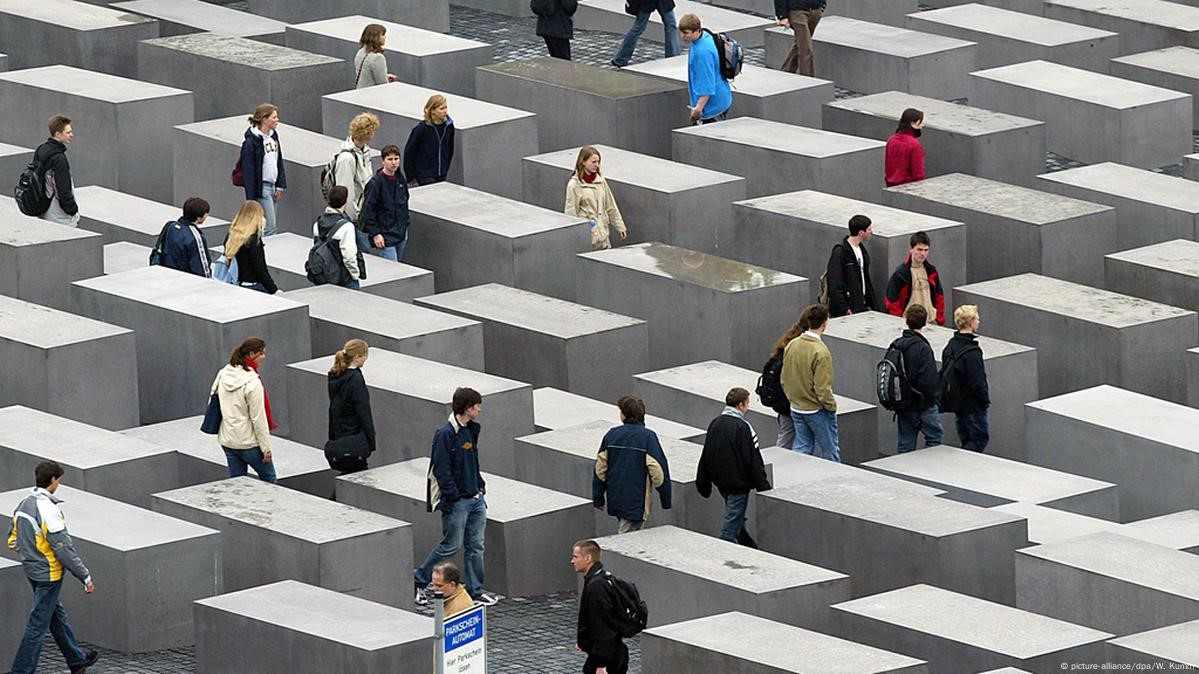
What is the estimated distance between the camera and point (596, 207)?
21.9m

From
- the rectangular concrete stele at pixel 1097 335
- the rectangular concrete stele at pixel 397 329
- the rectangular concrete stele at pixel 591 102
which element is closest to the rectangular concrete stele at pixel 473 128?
the rectangular concrete stele at pixel 591 102

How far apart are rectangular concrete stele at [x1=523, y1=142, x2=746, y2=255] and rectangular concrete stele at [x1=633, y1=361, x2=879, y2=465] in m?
3.34

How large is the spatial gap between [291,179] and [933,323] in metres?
6.29

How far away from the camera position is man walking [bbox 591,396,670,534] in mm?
15734

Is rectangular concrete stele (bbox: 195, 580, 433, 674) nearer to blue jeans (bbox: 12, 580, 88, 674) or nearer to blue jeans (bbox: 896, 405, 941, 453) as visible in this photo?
blue jeans (bbox: 12, 580, 88, 674)

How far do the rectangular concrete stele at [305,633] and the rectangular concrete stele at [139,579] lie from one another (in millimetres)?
532

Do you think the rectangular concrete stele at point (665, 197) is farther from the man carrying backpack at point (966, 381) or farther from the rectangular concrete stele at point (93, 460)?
the rectangular concrete stele at point (93, 460)

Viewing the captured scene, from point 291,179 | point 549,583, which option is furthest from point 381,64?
point 549,583

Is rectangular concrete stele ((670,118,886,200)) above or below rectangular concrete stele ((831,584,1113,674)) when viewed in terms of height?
above

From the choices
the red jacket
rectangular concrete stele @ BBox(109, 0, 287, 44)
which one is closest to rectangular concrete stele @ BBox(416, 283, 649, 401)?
the red jacket

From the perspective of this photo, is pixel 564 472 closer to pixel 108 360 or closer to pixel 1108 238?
pixel 108 360

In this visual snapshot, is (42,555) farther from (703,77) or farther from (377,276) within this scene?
(703,77)

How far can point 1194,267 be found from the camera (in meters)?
21.1

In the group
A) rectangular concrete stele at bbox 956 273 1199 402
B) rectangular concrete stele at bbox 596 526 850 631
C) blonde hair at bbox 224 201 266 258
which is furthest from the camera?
rectangular concrete stele at bbox 956 273 1199 402
